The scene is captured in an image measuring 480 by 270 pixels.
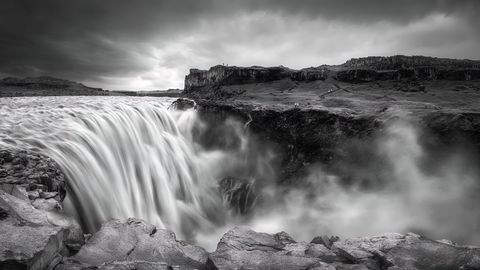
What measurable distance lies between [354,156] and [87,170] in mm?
11481

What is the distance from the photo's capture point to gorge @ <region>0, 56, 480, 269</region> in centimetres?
554

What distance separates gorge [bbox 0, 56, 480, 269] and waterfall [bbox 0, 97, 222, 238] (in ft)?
0.20

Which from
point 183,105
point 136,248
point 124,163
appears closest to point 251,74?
point 183,105

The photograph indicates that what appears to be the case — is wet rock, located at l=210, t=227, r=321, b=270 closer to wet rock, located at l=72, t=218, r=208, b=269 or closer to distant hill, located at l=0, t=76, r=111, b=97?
wet rock, located at l=72, t=218, r=208, b=269

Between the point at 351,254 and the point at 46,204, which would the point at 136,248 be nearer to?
the point at 46,204

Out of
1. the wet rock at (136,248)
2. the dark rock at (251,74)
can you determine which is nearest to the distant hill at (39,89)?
the dark rock at (251,74)

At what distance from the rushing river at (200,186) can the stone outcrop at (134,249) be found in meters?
2.56

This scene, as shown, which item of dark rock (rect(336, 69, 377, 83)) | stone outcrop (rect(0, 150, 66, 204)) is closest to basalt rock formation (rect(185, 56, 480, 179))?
dark rock (rect(336, 69, 377, 83))

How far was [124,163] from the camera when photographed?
38.1ft

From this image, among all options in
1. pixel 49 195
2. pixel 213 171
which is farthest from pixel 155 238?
pixel 213 171

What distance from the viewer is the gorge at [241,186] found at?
5.54 m

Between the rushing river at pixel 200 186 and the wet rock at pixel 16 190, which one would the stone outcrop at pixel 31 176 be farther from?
the rushing river at pixel 200 186

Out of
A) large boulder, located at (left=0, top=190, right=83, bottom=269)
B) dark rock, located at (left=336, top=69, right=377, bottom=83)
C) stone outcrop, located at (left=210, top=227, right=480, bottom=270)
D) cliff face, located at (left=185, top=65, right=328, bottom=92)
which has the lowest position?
stone outcrop, located at (left=210, top=227, right=480, bottom=270)

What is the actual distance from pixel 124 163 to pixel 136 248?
6.62 m
